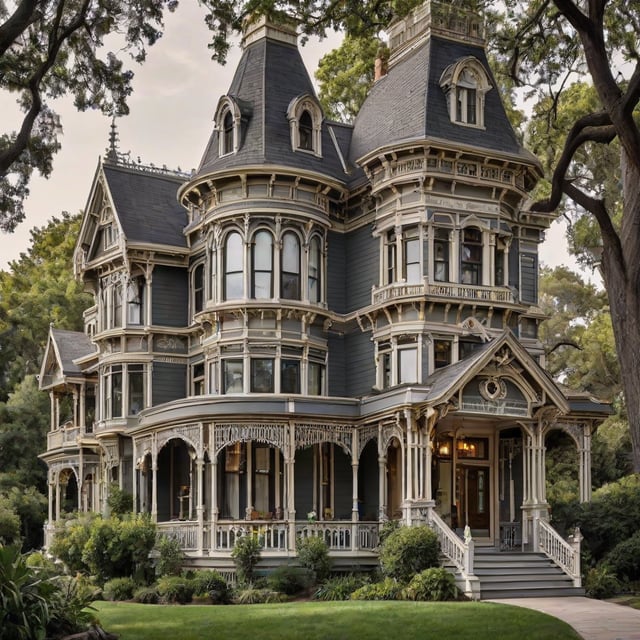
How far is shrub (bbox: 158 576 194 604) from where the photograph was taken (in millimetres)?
27250

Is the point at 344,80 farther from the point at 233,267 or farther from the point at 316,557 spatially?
the point at 316,557

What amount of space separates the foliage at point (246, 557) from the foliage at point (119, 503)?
7163 millimetres

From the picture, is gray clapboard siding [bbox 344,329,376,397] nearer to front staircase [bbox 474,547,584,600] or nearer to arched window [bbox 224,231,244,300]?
arched window [bbox 224,231,244,300]

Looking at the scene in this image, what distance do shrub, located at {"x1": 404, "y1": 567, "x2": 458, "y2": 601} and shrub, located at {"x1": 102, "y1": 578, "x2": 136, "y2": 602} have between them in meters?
7.71

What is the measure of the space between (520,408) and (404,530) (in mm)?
4840

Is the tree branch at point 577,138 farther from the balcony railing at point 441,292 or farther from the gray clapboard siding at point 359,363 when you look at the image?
the gray clapboard siding at point 359,363

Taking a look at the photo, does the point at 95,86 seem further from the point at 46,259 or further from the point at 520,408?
the point at 46,259

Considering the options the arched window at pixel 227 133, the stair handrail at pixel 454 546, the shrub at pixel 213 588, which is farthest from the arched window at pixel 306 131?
the shrub at pixel 213 588

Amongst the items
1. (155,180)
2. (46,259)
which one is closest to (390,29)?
(155,180)

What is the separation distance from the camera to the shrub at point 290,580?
27.5 m

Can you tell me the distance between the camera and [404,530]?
89.7ft

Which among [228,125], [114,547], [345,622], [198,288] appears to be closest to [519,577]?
[345,622]

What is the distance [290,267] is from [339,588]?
9.73 metres

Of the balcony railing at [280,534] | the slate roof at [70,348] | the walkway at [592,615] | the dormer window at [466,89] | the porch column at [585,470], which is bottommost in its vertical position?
the walkway at [592,615]
